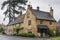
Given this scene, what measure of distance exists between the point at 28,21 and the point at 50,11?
35.1 feet

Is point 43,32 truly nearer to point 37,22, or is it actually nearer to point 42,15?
point 37,22

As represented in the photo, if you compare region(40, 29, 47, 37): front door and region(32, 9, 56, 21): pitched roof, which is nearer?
region(40, 29, 47, 37): front door

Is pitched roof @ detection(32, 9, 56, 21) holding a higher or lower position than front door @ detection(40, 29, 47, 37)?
higher

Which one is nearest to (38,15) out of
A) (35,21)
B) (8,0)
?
(35,21)

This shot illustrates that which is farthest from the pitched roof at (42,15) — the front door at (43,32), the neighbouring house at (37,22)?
the front door at (43,32)

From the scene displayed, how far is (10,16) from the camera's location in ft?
219

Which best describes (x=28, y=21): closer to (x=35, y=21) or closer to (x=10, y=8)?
(x=35, y=21)

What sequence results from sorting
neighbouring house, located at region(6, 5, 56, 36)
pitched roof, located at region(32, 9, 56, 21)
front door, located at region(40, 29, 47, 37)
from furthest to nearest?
pitched roof, located at region(32, 9, 56, 21), neighbouring house, located at region(6, 5, 56, 36), front door, located at region(40, 29, 47, 37)

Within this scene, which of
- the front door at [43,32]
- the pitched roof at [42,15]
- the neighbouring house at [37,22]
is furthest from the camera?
the pitched roof at [42,15]

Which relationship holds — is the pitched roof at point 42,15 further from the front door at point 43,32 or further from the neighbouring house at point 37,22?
the front door at point 43,32

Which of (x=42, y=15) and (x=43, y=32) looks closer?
(x=43, y=32)

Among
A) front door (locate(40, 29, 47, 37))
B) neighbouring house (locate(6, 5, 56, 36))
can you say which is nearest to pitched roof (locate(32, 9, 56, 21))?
neighbouring house (locate(6, 5, 56, 36))

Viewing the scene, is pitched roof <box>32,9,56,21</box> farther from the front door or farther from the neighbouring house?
the front door

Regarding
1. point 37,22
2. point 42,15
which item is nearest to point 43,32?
point 37,22
